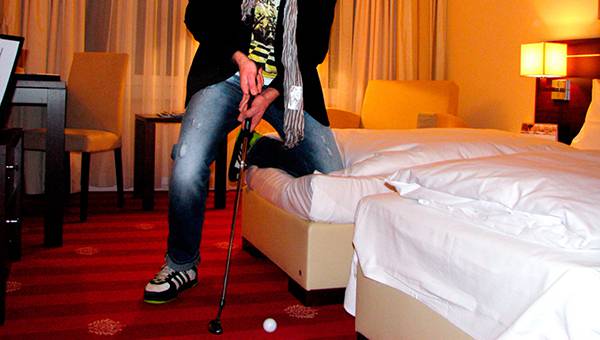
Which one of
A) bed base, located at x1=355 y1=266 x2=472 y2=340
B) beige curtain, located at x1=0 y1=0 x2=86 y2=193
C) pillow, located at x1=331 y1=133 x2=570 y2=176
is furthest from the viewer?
beige curtain, located at x1=0 y1=0 x2=86 y2=193

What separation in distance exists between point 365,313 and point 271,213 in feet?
3.00

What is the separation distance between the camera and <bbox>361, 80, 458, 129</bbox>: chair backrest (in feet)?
15.8

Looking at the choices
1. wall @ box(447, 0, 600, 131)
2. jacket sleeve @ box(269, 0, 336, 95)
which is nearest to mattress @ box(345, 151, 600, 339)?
jacket sleeve @ box(269, 0, 336, 95)

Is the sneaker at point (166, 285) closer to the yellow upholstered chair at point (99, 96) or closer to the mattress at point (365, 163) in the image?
the mattress at point (365, 163)

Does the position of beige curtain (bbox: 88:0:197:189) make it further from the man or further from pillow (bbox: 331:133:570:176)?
pillow (bbox: 331:133:570:176)

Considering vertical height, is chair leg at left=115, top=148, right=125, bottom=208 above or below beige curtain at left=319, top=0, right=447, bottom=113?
below

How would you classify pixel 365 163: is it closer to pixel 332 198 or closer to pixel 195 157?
pixel 332 198

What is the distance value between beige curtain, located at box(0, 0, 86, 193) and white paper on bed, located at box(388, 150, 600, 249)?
12.1ft

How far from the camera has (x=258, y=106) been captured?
6.97ft

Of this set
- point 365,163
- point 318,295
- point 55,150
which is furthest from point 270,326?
point 55,150

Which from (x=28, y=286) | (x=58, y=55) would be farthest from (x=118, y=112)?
(x=28, y=286)

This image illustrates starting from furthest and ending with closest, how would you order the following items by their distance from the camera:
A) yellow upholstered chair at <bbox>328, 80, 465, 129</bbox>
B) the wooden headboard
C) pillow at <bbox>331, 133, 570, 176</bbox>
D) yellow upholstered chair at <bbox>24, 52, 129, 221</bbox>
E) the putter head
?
yellow upholstered chair at <bbox>328, 80, 465, 129</bbox>, yellow upholstered chair at <bbox>24, 52, 129, 221</bbox>, the wooden headboard, pillow at <bbox>331, 133, 570, 176</bbox>, the putter head

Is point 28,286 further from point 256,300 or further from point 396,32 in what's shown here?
point 396,32

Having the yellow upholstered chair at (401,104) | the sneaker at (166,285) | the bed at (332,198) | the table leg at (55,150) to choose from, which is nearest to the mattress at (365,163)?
the bed at (332,198)
